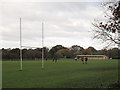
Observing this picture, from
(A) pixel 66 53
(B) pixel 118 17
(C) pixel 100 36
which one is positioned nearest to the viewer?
(B) pixel 118 17

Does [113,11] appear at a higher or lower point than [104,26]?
higher

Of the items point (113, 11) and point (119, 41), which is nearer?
point (113, 11)

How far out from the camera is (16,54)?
70.8 m

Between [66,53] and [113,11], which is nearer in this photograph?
[113,11]

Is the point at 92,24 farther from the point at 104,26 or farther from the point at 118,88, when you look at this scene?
the point at 118,88

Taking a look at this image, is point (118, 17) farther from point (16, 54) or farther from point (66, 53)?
point (66, 53)

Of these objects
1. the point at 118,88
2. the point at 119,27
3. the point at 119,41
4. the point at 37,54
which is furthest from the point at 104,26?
the point at 37,54

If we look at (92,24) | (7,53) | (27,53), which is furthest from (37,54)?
(92,24)

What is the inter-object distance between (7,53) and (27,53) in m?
8.07

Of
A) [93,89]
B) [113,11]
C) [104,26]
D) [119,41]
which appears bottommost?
[93,89]

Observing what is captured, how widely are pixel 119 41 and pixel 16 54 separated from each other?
6411 centimetres

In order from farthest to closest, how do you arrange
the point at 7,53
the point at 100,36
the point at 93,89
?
1. the point at 7,53
2. the point at 100,36
3. the point at 93,89

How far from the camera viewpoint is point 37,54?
72.2m

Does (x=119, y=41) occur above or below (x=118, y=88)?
above
